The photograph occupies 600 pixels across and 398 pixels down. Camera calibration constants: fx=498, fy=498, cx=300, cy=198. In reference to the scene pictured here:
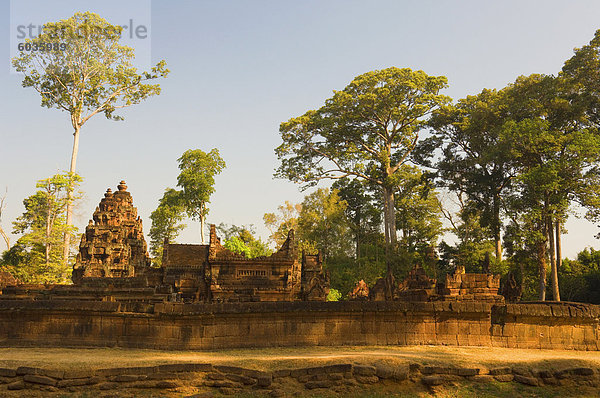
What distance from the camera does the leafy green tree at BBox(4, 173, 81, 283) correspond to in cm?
3022

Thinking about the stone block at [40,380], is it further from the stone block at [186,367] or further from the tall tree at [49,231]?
the tall tree at [49,231]

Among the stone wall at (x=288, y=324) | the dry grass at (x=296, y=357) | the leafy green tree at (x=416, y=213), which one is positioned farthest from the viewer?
the leafy green tree at (x=416, y=213)

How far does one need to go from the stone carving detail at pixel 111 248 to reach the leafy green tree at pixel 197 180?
56.6 feet

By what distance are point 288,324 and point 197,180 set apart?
41221mm

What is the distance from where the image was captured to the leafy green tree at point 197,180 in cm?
5003

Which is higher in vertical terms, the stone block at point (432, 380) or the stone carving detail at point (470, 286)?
the stone carving detail at point (470, 286)

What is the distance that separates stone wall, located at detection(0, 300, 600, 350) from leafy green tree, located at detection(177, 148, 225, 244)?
40.4 metres

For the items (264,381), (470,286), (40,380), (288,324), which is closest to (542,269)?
(470,286)

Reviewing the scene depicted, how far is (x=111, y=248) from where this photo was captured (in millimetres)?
28969

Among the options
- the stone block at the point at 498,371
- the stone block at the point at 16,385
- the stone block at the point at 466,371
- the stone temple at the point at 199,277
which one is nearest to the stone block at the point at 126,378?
the stone block at the point at 16,385

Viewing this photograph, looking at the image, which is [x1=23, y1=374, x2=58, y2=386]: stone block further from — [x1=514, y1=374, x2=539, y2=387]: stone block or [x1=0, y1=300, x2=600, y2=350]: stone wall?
[x1=514, y1=374, x2=539, y2=387]: stone block

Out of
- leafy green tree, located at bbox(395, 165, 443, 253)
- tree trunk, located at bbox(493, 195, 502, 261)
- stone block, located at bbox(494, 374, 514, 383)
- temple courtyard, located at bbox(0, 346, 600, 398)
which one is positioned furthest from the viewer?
leafy green tree, located at bbox(395, 165, 443, 253)

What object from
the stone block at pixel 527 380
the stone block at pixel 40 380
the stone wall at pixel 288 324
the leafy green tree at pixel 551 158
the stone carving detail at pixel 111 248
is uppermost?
the leafy green tree at pixel 551 158

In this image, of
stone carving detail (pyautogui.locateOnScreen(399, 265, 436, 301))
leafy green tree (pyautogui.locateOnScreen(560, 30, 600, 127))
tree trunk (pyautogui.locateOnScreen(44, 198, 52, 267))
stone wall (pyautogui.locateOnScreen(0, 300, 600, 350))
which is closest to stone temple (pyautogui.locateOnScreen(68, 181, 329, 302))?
tree trunk (pyautogui.locateOnScreen(44, 198, 52, 267))
